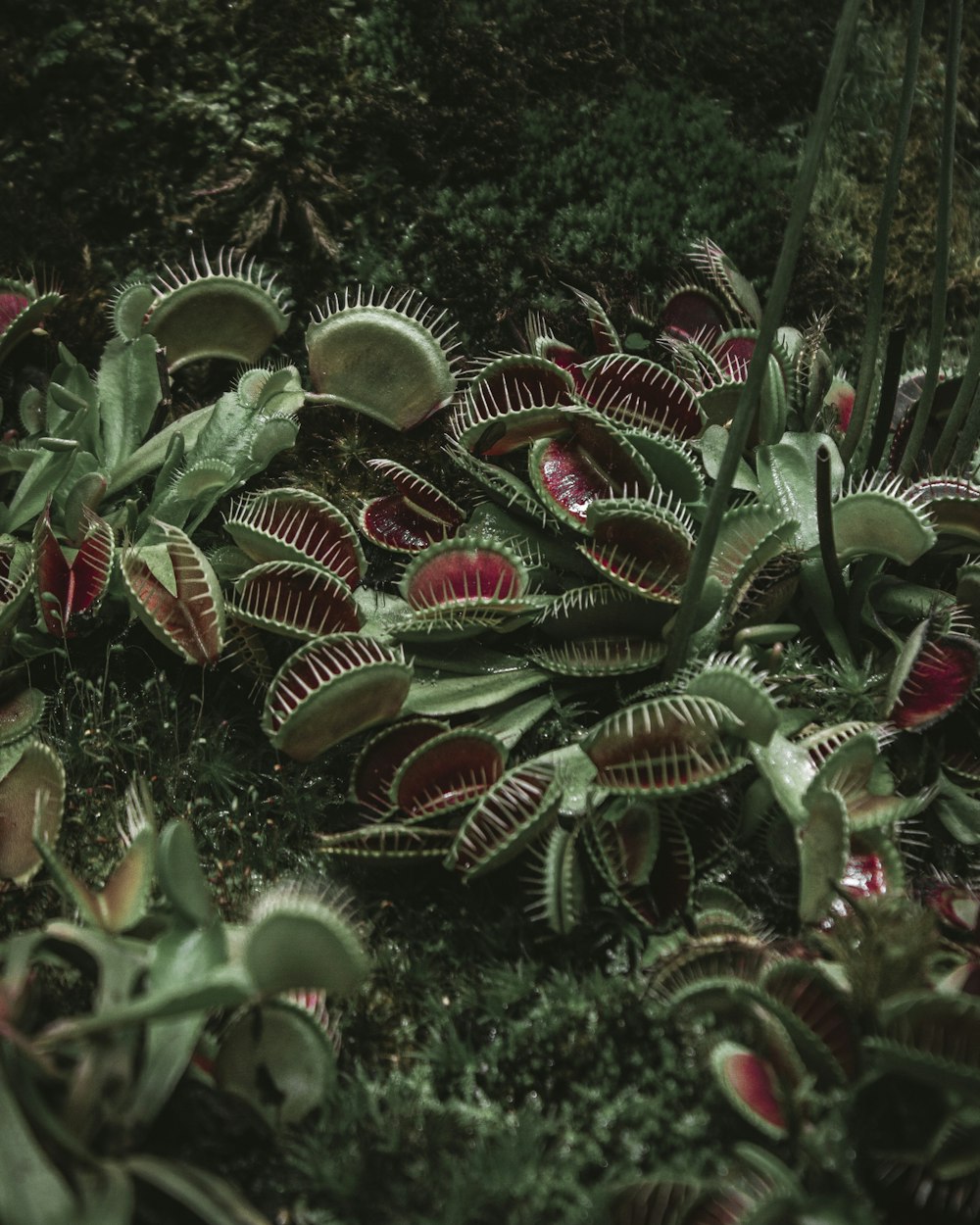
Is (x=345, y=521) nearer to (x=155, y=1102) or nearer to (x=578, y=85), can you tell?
(x=155, y=1102)

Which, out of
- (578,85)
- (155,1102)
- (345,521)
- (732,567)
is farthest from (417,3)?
(155,1102)

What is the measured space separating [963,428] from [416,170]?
1764 millimetres

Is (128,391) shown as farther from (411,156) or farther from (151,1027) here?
(151,1027)

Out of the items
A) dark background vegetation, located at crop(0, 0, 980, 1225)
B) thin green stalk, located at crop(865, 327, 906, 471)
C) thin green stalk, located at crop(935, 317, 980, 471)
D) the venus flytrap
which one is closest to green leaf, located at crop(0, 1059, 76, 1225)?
the venus flytrap

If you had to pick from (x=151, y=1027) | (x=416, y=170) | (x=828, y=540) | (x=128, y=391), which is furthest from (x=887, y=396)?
(x=151, y=1027)

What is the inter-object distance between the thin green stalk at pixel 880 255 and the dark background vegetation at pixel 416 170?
0.63 metres

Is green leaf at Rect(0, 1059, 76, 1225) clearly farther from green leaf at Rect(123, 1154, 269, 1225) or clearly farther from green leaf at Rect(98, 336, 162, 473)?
green leaf at Rect(98, 336, 162, 473)

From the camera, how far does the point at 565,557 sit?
9.17 feet

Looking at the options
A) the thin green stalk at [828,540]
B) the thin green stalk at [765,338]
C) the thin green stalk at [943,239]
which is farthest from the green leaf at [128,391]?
the thin green stalk at [943,239]

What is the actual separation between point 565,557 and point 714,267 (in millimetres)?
1142

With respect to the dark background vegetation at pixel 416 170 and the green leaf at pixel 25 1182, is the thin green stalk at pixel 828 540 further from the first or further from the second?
the green leaf at pixel 25 1182

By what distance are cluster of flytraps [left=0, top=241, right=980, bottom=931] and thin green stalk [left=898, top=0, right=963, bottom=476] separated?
0.16 m

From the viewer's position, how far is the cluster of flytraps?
7.36 feet

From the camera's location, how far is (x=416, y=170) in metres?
3.44
